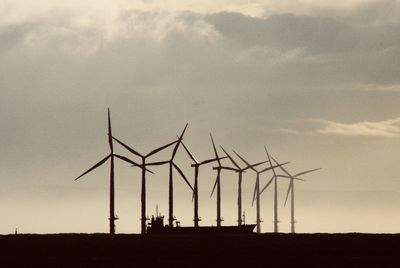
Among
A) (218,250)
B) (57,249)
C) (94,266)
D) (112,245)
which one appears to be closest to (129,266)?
(94,266)

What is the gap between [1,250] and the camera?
168750 mm

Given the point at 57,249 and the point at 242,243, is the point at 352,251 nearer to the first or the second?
the point at 242,243

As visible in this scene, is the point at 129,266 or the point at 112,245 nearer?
the point at 129,266

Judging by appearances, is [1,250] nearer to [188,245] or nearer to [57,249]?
[57,249]

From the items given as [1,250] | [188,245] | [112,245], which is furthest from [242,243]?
[1,250]

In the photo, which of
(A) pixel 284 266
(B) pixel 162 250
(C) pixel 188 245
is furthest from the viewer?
(C) pixel 188 245

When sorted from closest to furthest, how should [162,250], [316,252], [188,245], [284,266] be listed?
1. [284,266]
2. [316,252]
3. [162,250]
4. [188,245]

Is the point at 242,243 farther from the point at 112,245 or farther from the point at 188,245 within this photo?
the point at 112,245

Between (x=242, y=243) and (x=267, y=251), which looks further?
(x=242, y=243)

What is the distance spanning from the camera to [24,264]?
132125mm

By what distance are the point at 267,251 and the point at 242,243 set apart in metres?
27.3

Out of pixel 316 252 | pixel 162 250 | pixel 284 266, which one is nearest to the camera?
pixel 284 266

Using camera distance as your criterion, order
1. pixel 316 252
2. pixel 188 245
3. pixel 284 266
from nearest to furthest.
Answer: pixel 284 266 < pixel 316 252 < pixel 188 245

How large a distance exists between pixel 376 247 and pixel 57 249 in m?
51.2
